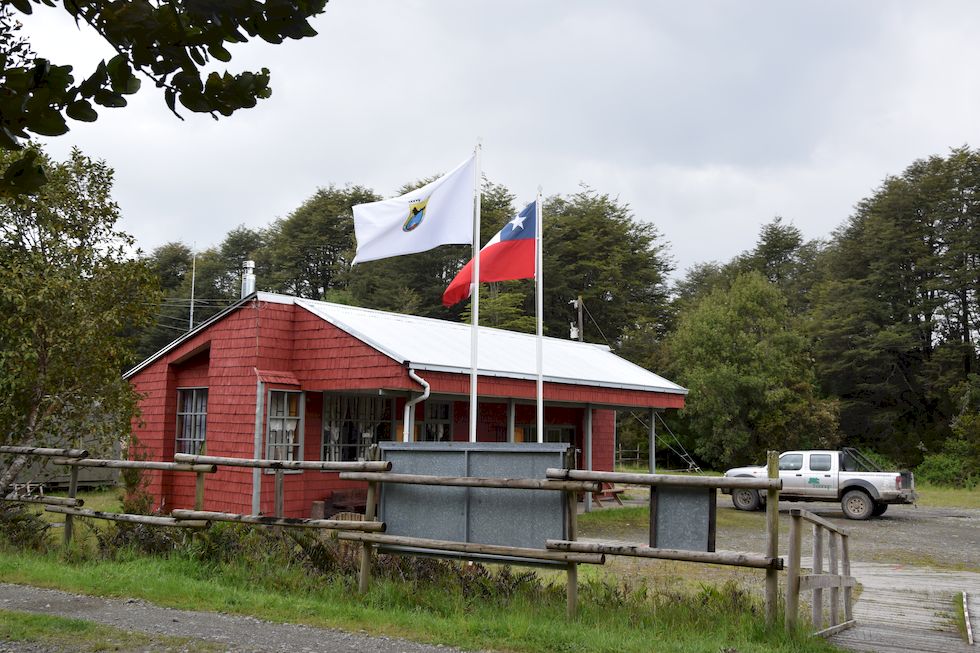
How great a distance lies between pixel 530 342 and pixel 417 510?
46.6 feet

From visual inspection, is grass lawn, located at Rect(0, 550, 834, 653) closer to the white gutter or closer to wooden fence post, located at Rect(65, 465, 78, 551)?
wooden fence post, located at Rect(65, 465, 78, 551)

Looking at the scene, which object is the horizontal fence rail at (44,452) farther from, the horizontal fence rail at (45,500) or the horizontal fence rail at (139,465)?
the horizontal fence rail at (45,500)

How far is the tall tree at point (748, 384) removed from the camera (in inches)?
1443

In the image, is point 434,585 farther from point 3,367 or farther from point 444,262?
point 444,262

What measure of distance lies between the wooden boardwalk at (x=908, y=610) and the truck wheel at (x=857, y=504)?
7714 mm

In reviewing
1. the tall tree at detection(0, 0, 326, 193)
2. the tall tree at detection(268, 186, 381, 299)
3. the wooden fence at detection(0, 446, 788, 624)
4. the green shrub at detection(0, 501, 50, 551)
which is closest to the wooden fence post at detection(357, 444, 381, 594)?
the wooden fence at detection(0, 446, 788, 624)

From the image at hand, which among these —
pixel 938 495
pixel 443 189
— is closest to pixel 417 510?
pixel 443 189

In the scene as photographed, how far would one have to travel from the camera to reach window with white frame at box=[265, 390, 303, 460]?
51.8 ft

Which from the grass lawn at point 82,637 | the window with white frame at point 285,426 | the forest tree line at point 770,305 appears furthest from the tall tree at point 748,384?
the grass lawn at point 82,637

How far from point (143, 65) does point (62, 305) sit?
364 inches

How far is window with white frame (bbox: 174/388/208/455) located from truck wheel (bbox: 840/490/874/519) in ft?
46.5

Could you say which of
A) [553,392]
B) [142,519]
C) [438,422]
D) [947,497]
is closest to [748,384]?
[947,497]

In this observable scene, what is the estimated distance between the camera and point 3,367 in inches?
455

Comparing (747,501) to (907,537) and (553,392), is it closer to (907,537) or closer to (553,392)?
(907,537)
